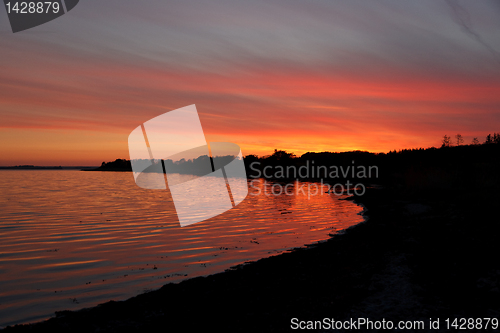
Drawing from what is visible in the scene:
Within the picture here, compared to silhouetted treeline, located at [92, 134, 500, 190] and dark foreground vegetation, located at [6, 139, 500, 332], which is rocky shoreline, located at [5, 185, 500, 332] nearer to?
dark foreground vegetation, located at [6, 139, 500, 332]

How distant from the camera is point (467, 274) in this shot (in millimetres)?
8758

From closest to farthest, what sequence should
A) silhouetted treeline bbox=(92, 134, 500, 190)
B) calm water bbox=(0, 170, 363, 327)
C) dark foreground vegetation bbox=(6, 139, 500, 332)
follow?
dark foreground vegetation bbox=(6, 139, 500, 332)
calm water bbox=(0, 170, 363, 327)
silhouetted treeline bbox=(92, 134, 500, 190)

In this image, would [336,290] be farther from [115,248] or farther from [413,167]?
[413,167]

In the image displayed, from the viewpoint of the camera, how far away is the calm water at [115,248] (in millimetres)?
8922

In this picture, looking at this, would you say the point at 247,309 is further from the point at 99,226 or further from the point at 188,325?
the point at 99,226

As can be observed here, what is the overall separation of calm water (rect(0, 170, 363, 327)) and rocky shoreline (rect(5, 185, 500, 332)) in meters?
1.38

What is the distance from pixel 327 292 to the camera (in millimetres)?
8242

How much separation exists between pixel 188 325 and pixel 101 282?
4.70 metres

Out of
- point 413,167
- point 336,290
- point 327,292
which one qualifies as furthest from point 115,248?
point 413,167

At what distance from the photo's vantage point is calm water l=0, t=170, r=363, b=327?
8922 millimetres

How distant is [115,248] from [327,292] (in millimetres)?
10058

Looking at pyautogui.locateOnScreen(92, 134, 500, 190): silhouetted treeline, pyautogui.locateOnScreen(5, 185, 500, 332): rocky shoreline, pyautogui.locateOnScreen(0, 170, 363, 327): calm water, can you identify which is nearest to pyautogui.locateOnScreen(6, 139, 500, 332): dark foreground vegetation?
pyautogui.locateOnScreen(5, 185, 500, 332): rocky shoreline

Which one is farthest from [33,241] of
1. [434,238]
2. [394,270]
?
[434,238]

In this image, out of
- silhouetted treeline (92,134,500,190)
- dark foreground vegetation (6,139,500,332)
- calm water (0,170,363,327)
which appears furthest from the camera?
silhouetted treeline (92,134,500,190)
